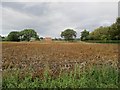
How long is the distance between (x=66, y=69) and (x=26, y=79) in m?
1.37

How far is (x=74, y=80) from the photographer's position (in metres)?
4.23

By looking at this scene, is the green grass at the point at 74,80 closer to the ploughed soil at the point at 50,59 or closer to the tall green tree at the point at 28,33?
the ploughed soil at the point at 50,59

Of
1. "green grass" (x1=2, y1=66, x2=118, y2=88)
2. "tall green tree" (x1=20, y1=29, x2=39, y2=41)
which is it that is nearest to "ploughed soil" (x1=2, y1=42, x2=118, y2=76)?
"green grass" (x1=2, y1=66, x2=118, y2=88)

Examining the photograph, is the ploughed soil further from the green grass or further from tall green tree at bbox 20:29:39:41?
tall green tree at bbox 20:29:39:41

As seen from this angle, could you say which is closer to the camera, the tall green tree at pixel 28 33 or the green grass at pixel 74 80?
the green grass at pixel 74 80

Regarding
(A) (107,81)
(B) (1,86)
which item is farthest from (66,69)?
(B) (1,86)

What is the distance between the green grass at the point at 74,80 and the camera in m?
3.96

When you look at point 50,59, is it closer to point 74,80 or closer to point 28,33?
point 74,80

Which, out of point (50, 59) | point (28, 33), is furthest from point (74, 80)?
point (28, 33)

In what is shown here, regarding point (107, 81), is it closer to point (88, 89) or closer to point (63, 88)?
point (88, 89)

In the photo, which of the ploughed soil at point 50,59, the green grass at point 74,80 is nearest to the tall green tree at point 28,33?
the ploughed soil at point 50,59

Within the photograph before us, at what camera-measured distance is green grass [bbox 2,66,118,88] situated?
396 centimetres

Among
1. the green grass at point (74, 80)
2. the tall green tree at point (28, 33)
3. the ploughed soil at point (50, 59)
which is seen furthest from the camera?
the tall green tree at point (28, 33)

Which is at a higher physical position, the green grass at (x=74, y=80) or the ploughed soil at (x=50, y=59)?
the ploughed soil at (x=50, y=59)
